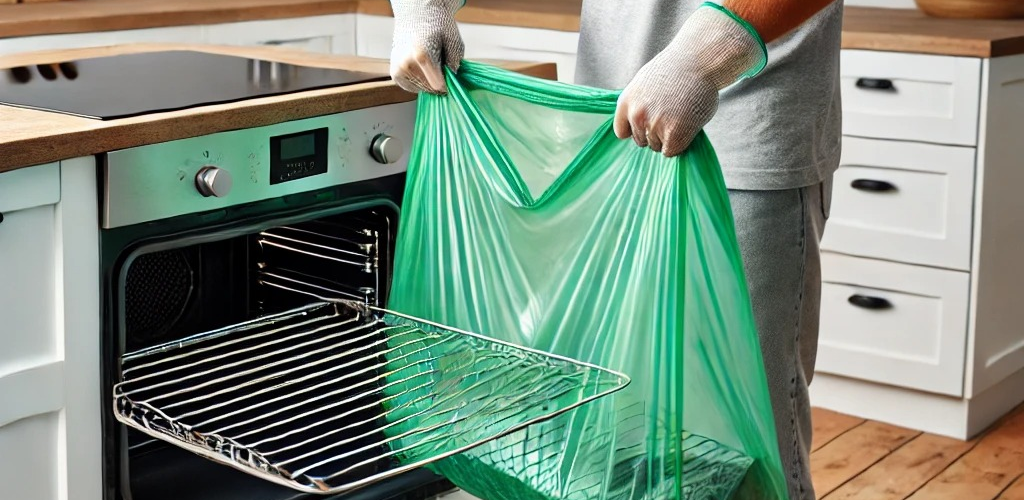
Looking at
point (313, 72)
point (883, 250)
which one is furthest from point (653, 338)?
point (883, 250)

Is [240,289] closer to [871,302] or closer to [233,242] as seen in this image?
[233,242]

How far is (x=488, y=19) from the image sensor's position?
3.31 metres

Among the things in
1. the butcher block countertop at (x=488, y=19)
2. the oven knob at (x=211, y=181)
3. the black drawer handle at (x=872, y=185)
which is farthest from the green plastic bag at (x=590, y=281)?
the black drawer handle at (x=872, y=185)

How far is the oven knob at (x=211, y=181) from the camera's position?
4.69ft

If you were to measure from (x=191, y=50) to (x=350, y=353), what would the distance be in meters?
0.70

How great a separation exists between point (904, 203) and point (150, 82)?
178cm

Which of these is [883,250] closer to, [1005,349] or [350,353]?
[1005,349]

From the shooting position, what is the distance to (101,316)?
4.47 feet

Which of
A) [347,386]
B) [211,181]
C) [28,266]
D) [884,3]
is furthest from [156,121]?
[884,3]

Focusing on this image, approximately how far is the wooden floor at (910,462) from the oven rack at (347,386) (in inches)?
47.5

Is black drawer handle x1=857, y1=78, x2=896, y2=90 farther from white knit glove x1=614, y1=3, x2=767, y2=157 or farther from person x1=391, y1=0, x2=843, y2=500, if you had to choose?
white knit glove x1=614, y1=3, x2=767, y2=157

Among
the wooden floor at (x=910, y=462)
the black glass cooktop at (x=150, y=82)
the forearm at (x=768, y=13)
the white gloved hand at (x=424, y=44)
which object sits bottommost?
the wooden floor at (x=910, y=462)

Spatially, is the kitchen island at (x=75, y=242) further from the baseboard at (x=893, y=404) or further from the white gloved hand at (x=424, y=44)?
the baseboard at (x=893, y=404)

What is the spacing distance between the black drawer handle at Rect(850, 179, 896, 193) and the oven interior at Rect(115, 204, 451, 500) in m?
1.46
